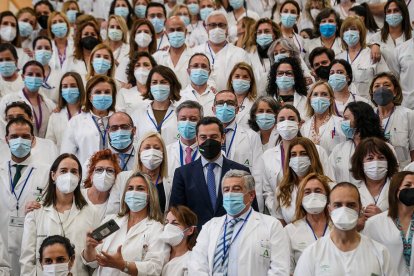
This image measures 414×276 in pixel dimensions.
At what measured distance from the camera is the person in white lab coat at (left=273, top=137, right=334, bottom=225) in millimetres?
10695

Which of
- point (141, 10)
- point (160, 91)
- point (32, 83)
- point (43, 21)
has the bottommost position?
point (160, 91)

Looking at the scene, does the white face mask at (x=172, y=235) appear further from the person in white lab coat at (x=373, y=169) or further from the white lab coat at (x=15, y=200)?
the person in white lab coat at (x=373, y=169)

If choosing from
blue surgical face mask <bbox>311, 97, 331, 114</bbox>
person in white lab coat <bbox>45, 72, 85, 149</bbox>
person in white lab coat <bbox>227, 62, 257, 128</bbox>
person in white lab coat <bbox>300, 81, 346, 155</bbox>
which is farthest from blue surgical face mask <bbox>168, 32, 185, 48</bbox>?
blue surgical face mask <bbox>311, 97, 331, 114</bbox>

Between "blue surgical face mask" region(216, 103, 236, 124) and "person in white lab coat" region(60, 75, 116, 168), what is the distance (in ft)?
4.71

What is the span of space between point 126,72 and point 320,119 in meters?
3.19

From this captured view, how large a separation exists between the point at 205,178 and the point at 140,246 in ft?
3.45

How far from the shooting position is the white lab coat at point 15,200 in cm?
1105

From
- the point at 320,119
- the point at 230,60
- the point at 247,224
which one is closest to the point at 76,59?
the point at 230,60

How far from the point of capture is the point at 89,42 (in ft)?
50.1

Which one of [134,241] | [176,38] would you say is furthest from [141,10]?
[134,241]

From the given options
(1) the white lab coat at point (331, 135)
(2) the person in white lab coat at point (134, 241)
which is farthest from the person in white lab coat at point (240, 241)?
(1) the white lab coat at point (331, 135)

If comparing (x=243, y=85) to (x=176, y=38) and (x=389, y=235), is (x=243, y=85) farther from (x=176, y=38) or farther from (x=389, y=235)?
(x=389, y=235)

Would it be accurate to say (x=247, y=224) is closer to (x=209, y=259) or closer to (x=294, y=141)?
(x=209, y=259)

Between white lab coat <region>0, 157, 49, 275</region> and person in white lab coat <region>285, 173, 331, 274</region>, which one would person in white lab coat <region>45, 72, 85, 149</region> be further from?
person in white lab coat <region>285, 173, 331, 274</region>
